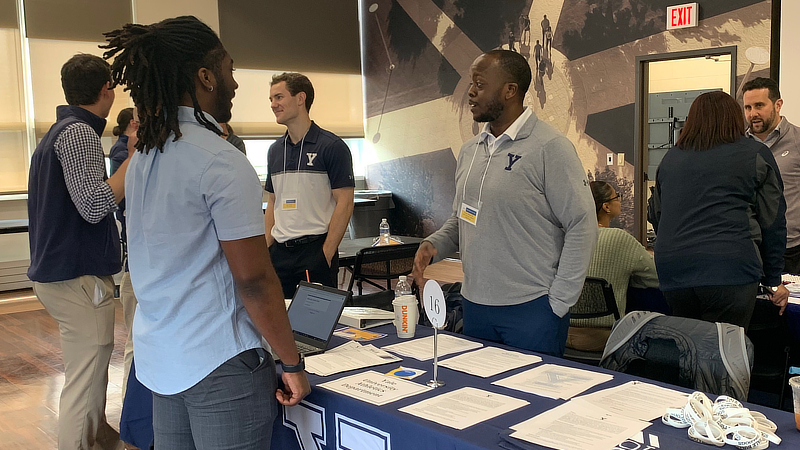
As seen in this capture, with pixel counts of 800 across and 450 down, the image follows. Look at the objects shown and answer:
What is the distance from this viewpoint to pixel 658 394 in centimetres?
157

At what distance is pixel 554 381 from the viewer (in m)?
1.70

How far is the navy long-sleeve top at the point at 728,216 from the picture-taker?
2.45 metres

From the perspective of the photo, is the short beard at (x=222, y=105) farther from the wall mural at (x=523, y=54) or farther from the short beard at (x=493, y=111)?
the wall mural at (x=523, y=54)

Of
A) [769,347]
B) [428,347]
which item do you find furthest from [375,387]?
[769,347]

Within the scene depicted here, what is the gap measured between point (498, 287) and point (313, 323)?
60 cm

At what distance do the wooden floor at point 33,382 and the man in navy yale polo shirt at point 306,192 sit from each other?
4.10 feet

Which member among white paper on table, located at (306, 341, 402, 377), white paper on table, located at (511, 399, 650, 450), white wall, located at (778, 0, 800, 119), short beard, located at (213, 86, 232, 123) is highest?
white wall, located at (778, 0, 800, 119)

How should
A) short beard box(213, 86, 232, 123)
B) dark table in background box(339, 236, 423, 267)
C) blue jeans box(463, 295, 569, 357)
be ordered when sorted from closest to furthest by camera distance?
1. short beard box(213, 86, 232, 123)
2. blue jeans box(463, 295, 569, 357)
3. dark table in background box(339, 236, 423, 267)

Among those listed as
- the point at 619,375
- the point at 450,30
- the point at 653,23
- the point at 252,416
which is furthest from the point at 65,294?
the point at 450,30

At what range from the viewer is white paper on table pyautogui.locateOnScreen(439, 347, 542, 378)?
1.82 metres

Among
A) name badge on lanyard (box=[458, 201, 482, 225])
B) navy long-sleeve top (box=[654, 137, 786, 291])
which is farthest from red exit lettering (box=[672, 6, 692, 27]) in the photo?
A: name badge on lanyard (box=[458, 201, 482, 225])

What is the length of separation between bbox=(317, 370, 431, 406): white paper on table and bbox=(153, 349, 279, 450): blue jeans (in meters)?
0.26

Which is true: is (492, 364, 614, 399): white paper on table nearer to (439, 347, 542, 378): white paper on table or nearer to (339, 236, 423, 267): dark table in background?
(439, 347, 542, 378): white paper on table

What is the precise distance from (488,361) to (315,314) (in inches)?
22.5
